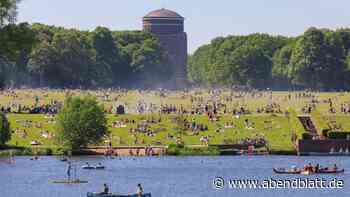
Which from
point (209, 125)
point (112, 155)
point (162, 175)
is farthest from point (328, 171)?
point (209, 125)

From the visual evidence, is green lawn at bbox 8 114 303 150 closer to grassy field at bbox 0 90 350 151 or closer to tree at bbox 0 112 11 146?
grassy field at bbox 0 90 350 151

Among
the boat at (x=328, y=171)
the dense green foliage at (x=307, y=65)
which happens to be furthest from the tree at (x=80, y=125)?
the dense green foliage at (x=307, y=65)

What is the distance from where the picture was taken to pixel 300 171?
278 feet

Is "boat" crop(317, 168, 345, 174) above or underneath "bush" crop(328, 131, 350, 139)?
underneath

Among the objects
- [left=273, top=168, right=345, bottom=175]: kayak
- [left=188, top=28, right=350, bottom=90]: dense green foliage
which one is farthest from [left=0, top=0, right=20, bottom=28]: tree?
[left=188, top=28, right=350, bottom=90]: dense green foliage

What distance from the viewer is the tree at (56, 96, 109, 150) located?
332ft

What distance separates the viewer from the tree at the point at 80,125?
101125mm

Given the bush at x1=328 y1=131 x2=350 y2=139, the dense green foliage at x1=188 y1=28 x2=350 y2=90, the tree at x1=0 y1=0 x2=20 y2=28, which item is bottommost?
the bush at x1=328 y1=131 x2=350 y2=139

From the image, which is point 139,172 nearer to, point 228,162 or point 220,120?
point 228,162

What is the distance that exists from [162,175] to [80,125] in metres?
17.7

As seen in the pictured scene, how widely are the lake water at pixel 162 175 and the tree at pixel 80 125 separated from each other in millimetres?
2623

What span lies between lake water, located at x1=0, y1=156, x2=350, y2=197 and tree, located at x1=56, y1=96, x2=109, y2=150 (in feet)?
8.61

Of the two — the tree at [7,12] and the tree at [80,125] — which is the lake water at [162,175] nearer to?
the tree at [80,125]

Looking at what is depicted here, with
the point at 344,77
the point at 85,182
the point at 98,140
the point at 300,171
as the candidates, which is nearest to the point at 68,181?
→ the point at 85,182
